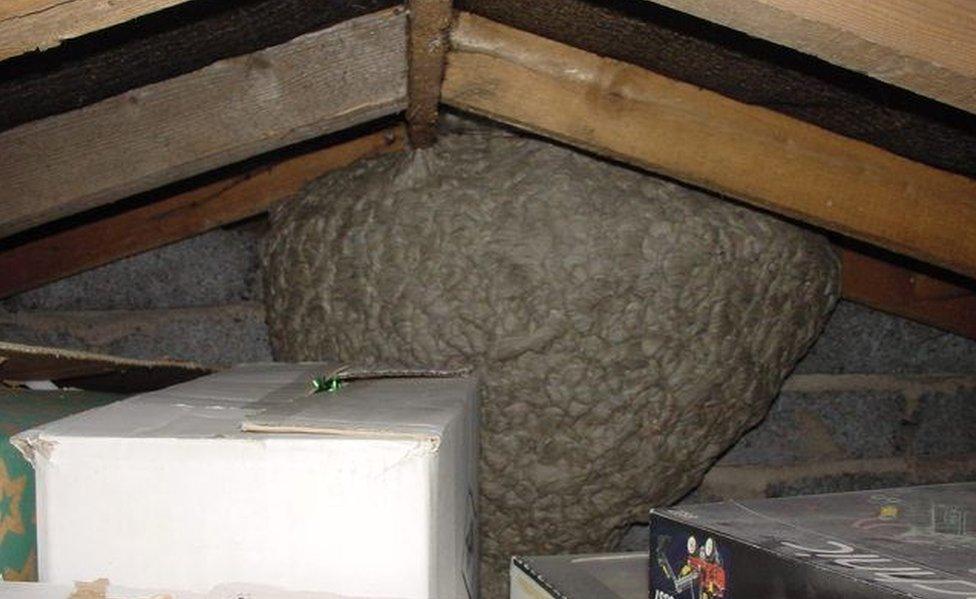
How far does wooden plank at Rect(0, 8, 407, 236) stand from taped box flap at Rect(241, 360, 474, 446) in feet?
1.05

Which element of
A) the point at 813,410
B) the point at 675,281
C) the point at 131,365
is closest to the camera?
the point at 131,365

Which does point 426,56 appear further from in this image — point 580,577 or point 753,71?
point 580,577

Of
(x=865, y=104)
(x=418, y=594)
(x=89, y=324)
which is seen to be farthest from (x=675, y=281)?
(x=89, y=324)

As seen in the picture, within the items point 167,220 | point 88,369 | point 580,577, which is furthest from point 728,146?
point 167,220

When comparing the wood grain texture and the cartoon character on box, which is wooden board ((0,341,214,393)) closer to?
the wood grain texture

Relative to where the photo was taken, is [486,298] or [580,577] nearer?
[580,577]

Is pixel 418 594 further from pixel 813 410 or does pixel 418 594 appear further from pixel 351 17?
pixel 813 410

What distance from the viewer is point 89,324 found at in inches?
64.2

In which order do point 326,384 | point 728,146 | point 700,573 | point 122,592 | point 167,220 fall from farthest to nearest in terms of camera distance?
point 167,220, point 728,146, point 326,384, point 700,573, point 122,592

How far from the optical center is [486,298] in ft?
4.62

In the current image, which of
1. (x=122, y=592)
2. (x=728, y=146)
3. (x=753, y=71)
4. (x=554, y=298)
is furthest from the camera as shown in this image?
(x=554, y=298)

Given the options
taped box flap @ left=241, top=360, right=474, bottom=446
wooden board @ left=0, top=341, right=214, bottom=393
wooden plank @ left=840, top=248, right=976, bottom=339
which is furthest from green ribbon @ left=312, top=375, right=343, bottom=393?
wooden plank @ left=840, top=248, right=976, bottom=339

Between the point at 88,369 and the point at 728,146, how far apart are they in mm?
788

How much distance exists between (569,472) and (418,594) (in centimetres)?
89
